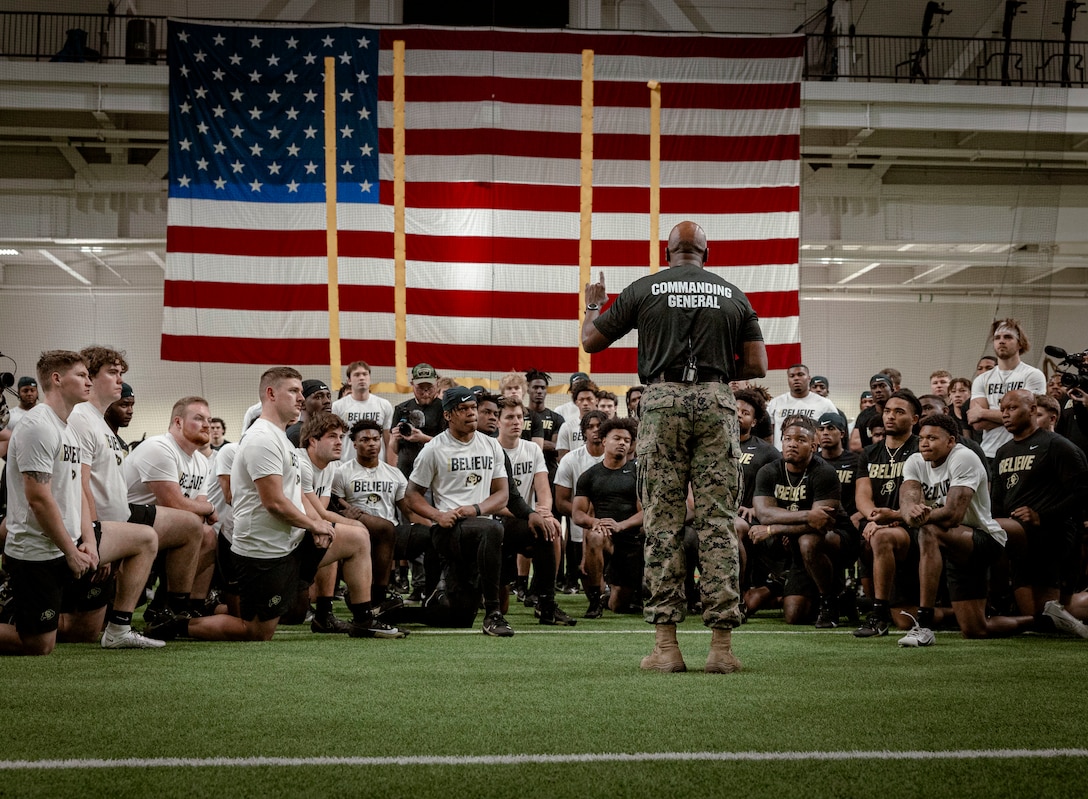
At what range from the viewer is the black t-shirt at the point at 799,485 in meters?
6.48

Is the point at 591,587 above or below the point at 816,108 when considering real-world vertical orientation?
below

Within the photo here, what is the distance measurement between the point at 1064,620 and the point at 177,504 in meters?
4.77

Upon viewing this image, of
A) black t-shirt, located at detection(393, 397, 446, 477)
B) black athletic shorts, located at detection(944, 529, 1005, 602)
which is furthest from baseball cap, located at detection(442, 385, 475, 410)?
black athletic shorts, located at detection(944, 529, 1005, 602)

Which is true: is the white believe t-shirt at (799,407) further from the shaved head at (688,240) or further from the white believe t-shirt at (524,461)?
the shaved head at (688,240)

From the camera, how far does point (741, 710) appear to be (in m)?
3.23

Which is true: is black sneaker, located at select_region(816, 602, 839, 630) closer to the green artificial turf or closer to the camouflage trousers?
the green artificial turf

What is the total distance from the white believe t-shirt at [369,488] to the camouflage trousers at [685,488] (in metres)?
2.90

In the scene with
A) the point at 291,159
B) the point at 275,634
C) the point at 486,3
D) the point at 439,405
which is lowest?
the point at 275,634

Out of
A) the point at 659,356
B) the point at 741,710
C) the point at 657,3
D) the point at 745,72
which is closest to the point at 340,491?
the point at 659,356

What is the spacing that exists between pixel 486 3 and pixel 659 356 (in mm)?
11387

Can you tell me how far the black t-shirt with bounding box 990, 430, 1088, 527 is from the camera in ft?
19.5

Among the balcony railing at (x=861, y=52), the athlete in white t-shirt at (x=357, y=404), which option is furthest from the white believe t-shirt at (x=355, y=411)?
the balcony railing at (x=861, y=52)

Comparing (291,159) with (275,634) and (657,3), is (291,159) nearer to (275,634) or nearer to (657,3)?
(657,3)

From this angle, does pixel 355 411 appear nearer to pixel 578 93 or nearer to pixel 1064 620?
pixel 578 93
